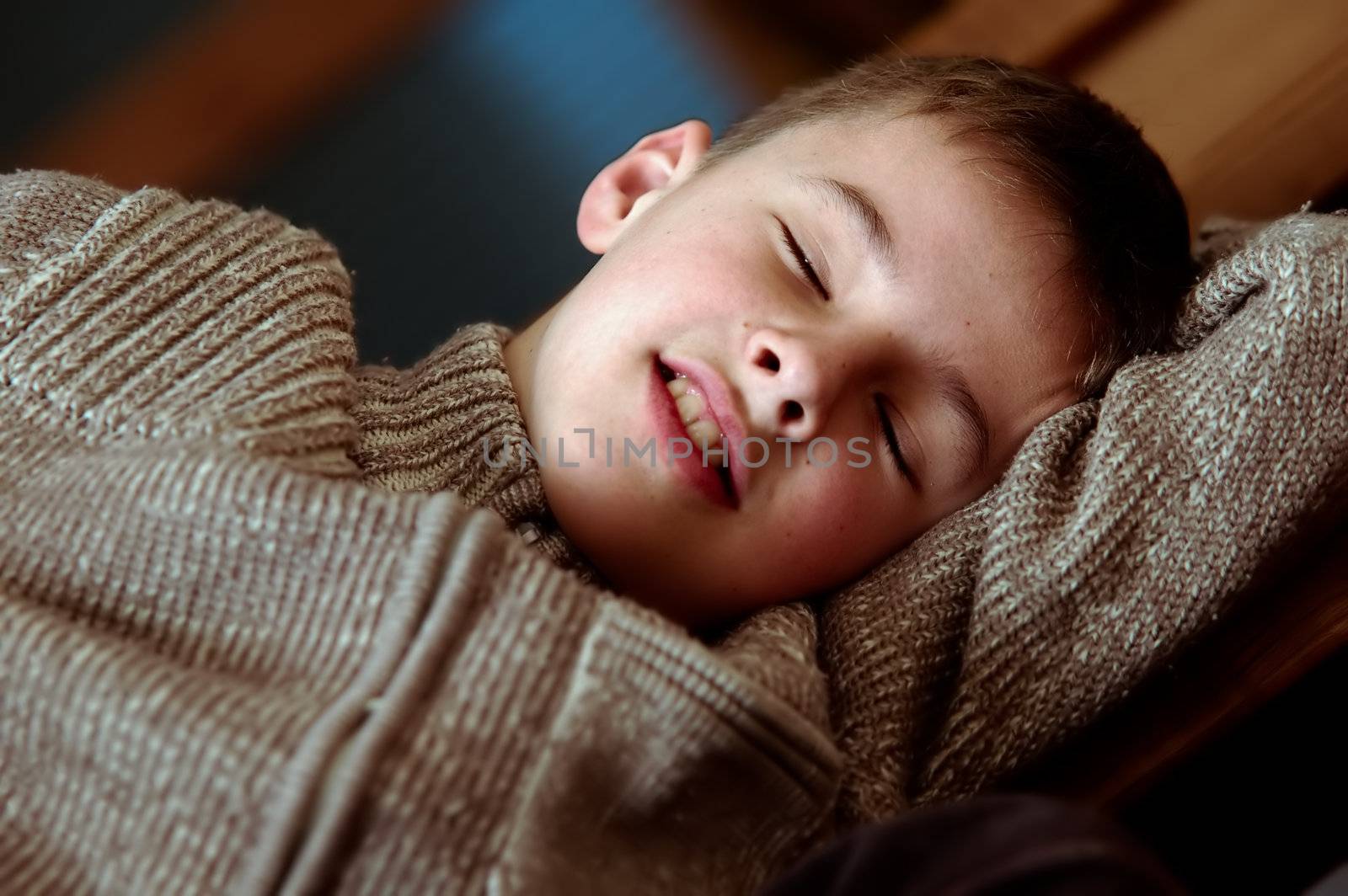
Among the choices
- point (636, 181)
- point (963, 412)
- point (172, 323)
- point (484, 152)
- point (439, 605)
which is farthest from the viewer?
point (484, 152)

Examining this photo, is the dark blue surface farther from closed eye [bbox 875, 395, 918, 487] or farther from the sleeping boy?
closed eye [bbox 875, 395, 918, 487]

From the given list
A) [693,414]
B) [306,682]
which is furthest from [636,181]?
[306,682]

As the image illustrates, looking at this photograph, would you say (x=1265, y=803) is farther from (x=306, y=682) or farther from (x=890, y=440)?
(x=306, y=682)

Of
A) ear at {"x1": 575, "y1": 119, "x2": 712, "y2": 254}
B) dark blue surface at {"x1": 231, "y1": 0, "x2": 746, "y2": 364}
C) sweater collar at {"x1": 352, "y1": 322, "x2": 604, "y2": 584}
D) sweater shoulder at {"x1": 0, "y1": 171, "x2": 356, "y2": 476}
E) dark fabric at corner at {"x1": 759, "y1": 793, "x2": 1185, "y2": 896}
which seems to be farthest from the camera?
dark blue surface at {"x1": 231, "y1": 0, "x2": 746, "y2": 364}

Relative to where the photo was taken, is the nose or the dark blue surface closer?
the nose

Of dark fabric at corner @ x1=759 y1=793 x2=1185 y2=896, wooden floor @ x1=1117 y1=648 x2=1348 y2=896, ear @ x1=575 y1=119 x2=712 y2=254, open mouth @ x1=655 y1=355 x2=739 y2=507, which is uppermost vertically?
ear @ x1=575 y1=119 x2=712 y2=254

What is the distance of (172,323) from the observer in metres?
0.70

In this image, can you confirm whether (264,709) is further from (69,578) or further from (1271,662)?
(1271,662)

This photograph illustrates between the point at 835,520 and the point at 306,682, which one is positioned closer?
the point at 306,682

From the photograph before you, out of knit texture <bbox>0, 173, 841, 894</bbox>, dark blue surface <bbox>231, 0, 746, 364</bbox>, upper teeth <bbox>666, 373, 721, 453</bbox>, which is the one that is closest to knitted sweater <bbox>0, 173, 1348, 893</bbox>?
knit texture <bbox>0, 173, 841, 894</bbox>

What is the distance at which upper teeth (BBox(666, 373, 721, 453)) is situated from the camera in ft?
2.38

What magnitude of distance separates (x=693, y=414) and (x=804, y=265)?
0.14m

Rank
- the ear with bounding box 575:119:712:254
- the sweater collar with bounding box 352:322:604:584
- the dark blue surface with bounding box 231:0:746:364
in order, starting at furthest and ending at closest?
the dark blue surface with bounding box 231:0:746:364 → the ear with bounding box 575:119:712:254 → the sweater collar with bounding box 352:322:604:584

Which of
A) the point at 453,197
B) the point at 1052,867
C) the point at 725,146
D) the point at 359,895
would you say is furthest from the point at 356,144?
the point at 1052,867
